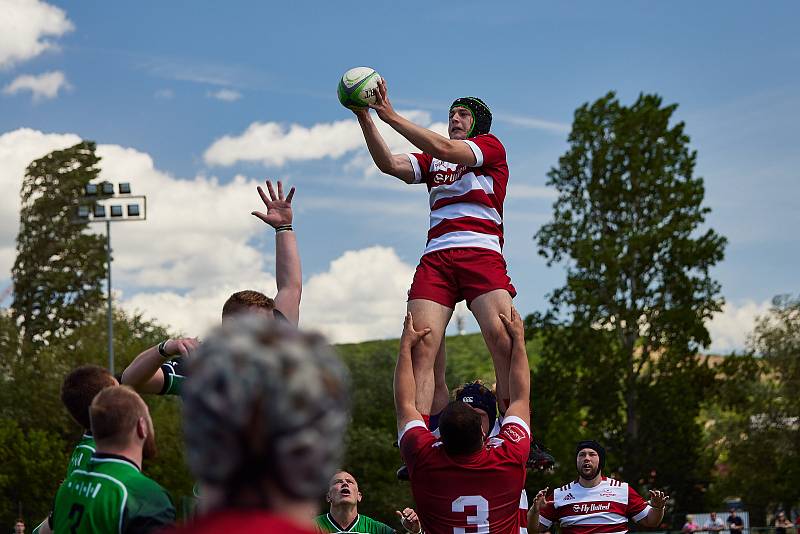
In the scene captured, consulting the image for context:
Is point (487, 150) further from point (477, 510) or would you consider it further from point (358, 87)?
point (477, 510)

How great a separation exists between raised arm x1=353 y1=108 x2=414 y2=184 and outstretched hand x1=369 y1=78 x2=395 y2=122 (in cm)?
10

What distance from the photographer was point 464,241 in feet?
30.2

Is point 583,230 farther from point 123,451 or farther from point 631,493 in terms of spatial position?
point 123,451

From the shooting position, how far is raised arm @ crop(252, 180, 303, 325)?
6.31 metres

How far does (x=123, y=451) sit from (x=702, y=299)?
46.7 meters

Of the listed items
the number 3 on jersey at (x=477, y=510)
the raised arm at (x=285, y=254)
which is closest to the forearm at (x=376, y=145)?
the raised arm at (x=285, y=254)

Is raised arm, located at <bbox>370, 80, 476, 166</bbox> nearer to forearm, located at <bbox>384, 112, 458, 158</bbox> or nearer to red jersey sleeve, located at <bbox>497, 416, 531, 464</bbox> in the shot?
forearm, located at <bbox>384, 112, 458, 158</bbox>

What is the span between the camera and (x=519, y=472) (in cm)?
671

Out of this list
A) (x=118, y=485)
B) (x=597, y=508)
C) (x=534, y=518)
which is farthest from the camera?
(x=534, y=518)

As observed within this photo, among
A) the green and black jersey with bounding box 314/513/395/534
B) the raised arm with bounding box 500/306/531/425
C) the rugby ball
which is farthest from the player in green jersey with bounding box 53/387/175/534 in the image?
the green and black jersey with bounding box 314/513/395/534

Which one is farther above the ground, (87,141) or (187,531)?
(87,141)

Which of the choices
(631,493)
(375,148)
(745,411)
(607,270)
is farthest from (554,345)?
(375,148)

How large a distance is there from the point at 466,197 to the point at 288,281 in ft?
10.7

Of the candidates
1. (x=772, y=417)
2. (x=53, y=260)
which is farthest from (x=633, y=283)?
(x=53, y=260)
